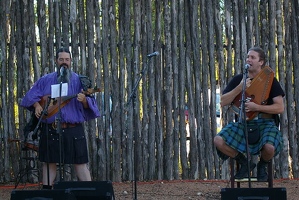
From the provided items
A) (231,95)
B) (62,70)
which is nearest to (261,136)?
(231,95)

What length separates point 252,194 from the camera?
605cm

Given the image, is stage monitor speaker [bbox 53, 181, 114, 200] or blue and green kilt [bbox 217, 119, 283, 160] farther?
blue and green kilt [bbox 217, 119, 283, 160]

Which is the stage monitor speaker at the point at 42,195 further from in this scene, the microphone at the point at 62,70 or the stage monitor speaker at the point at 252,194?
the microphone at the point at 62,70

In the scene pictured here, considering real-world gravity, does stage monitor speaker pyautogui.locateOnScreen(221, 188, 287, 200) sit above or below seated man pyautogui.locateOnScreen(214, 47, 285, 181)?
below

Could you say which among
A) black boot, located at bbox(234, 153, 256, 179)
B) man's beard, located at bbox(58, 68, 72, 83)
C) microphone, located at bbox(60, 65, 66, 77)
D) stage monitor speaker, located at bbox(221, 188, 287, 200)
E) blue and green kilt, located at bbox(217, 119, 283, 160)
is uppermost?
microphone, located at bbox(60, 65, 66, 77)

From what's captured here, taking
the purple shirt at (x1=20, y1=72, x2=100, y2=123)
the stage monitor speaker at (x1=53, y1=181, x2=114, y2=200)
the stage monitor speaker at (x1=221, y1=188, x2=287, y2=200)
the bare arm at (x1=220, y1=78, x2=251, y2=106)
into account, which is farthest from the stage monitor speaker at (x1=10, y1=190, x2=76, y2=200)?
the bare arm at (x1=220, y1=78, x2=251, y2=106)

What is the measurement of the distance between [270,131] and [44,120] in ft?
8.27

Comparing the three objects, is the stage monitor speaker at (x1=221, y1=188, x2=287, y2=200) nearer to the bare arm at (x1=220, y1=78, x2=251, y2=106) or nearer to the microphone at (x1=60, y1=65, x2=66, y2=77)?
Result: the bare arm at (x1=220, y1=78, x2=251, y2=106)

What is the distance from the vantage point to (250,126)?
8008 millimetres

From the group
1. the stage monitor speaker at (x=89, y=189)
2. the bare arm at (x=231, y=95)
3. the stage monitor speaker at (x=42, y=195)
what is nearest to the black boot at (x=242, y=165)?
the bare arm at (x=231, y=95)

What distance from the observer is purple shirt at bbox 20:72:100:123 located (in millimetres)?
8126

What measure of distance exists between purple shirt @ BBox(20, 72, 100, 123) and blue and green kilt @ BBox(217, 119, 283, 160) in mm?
1515

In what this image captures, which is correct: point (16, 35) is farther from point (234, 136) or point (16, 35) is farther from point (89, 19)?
point (234, 136)

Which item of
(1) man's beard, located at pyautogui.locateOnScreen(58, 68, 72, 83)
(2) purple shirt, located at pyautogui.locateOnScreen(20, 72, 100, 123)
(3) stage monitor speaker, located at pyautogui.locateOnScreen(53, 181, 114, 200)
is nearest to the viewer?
(3) stage monitor speaker, located at pyautogui.locateOnScreen(53, 181, 114, 200)
